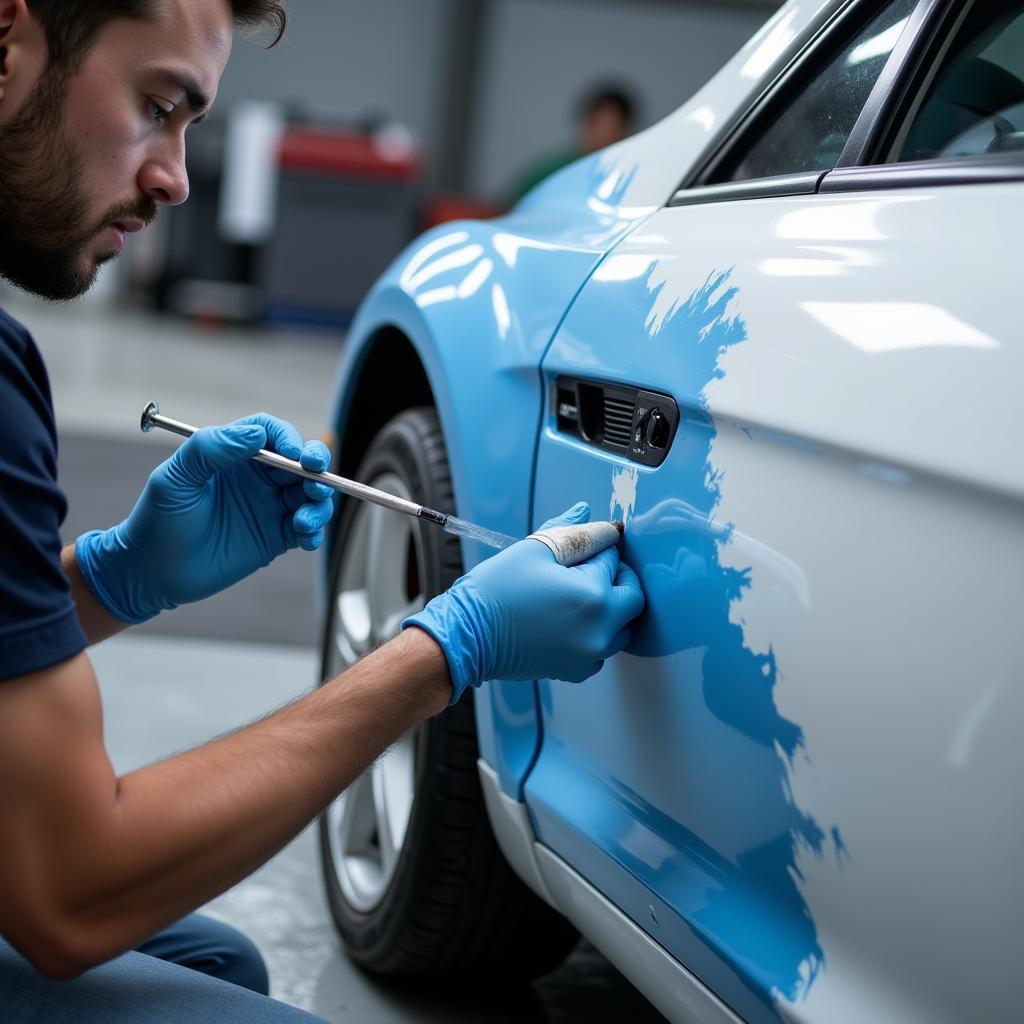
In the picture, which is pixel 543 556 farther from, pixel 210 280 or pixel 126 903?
pixel 210 280

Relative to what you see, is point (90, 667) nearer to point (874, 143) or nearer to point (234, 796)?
point (234, 796)

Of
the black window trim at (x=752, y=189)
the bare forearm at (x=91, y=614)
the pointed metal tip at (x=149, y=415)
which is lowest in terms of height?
the bare forearm at (x=91, y=614)

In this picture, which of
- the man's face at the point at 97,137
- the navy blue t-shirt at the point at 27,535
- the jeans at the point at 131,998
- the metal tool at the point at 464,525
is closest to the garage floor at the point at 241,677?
the jeans at the point at 131,998

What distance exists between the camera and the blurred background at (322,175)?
6.66m

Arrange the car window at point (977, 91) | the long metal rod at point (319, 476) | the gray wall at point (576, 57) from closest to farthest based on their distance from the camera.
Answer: the car window at point (977, 91) < the long metal rod at point (319, 476) < the gray wall at point (576, 57)

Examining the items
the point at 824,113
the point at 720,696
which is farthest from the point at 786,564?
the point at 824,113

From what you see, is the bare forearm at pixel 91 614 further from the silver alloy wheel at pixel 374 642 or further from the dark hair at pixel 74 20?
the dark hair at pixel 74 20

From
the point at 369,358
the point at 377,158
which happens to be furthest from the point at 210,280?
the point at 369,358

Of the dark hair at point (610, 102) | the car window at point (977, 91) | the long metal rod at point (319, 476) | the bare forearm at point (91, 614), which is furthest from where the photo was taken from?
the dark hair at point (610, 102)

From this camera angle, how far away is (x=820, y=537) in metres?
0.95

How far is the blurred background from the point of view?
6.66m

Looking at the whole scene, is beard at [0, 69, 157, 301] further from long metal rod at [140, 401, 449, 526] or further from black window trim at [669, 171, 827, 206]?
black window trim at [669, 171, 827, 206]

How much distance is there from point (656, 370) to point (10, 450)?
0.55m

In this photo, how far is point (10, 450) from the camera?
944 millimetres
